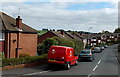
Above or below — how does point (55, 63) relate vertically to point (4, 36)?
below

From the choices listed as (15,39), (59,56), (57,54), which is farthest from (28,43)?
(59,56)

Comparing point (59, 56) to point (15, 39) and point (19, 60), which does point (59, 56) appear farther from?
point (15, 39)

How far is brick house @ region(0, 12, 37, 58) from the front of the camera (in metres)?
23.2

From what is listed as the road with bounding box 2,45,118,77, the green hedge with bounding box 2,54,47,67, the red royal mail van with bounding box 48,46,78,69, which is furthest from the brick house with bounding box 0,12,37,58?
the red royal mail van with bounding box 48,46,78,69

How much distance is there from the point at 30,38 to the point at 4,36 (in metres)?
5.66

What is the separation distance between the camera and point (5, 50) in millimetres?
23359

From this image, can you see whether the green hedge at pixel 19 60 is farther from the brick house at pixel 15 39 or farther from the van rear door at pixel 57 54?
the brick house at pixel 15 39

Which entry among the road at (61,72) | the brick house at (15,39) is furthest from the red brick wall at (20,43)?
the road at (61,72)

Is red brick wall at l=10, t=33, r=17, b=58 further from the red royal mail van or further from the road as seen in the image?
the red royal mail van

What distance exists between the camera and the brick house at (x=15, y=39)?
76.1 ft

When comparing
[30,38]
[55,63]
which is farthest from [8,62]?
[30,38]

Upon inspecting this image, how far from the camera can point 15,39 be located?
80.3 feet

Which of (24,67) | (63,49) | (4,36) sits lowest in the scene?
(24,67)

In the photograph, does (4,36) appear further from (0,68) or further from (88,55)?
(88,55)
